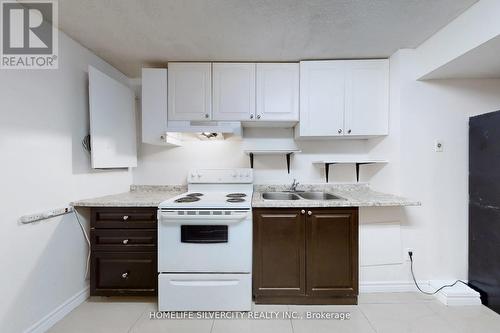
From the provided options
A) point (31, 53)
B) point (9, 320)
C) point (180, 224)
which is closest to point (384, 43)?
point (180, 224)

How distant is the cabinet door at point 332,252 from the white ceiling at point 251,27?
4.76 ft

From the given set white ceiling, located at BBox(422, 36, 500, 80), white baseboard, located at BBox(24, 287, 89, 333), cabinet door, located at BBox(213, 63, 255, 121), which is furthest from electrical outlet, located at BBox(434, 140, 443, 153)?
white baseboard, located at BBox(24, 287, 89, 333)

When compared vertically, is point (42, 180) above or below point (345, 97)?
below

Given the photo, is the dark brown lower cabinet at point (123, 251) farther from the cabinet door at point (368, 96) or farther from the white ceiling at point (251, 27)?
the cabinet door at point (368, 96)

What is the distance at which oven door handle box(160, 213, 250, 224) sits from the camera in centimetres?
179

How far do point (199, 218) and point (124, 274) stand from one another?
0.86 metres

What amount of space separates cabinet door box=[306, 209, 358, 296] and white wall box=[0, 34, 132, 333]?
1983 millimetres

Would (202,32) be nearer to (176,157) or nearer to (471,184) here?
(176,157)

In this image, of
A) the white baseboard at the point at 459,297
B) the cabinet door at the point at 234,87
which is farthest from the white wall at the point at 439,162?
the cabinet door at the point at 234,87

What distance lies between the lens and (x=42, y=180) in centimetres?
162

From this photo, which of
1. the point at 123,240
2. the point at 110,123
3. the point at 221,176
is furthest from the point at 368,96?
the point at 123,240

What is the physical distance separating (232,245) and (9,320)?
146cm

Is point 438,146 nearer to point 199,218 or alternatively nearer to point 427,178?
point 427,178

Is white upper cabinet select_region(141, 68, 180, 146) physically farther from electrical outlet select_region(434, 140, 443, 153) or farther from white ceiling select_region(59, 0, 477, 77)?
electrical outlet select_region(434, 140, 443, 153)
